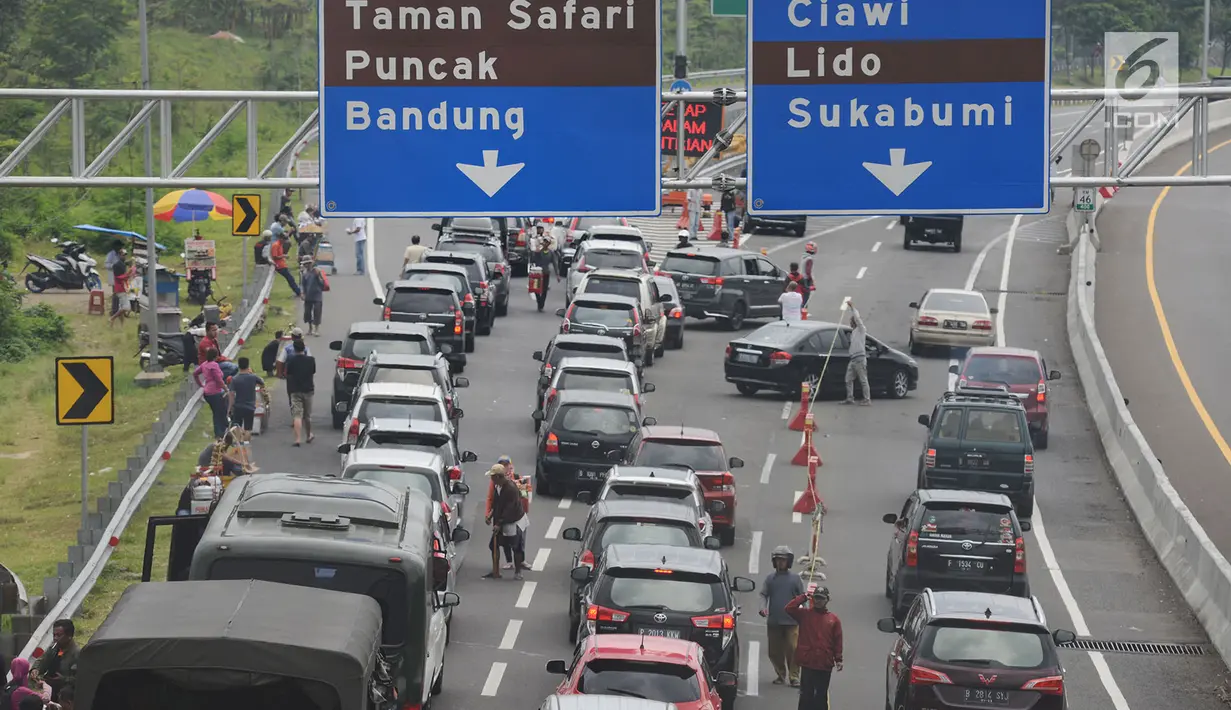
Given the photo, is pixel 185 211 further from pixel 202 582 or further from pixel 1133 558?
pixel 202 582

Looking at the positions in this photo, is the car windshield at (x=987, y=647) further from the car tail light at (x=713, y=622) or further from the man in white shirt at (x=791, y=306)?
the man in white shirt at (x=791, y=306)

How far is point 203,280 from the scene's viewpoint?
141ft

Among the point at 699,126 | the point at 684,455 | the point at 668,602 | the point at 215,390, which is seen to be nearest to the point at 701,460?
the point at 684,455

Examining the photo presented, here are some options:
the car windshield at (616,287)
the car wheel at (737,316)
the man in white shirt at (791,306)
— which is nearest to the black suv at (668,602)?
the car windshield at (616,287)

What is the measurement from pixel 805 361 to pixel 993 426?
8.11m

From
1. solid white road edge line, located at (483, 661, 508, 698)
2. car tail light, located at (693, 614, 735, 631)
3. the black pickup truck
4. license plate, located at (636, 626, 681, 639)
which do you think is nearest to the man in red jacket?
car tail light, located at (693, 614, 735, 631)

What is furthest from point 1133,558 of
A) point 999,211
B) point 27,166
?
point 27,166

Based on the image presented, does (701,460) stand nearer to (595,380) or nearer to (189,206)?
(595,380)

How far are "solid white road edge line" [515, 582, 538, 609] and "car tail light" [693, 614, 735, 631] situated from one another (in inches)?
184

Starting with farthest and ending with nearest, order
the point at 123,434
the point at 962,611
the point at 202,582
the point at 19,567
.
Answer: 1. the point at 123,434
2. the point at 19,567
3. the point at 962,611
4. the point at 202,582

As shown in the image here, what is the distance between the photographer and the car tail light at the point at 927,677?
58.0ft

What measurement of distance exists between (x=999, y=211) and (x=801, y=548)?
453 inches

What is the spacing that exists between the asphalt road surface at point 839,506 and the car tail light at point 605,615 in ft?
3.65

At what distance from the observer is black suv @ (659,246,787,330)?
142 feet
